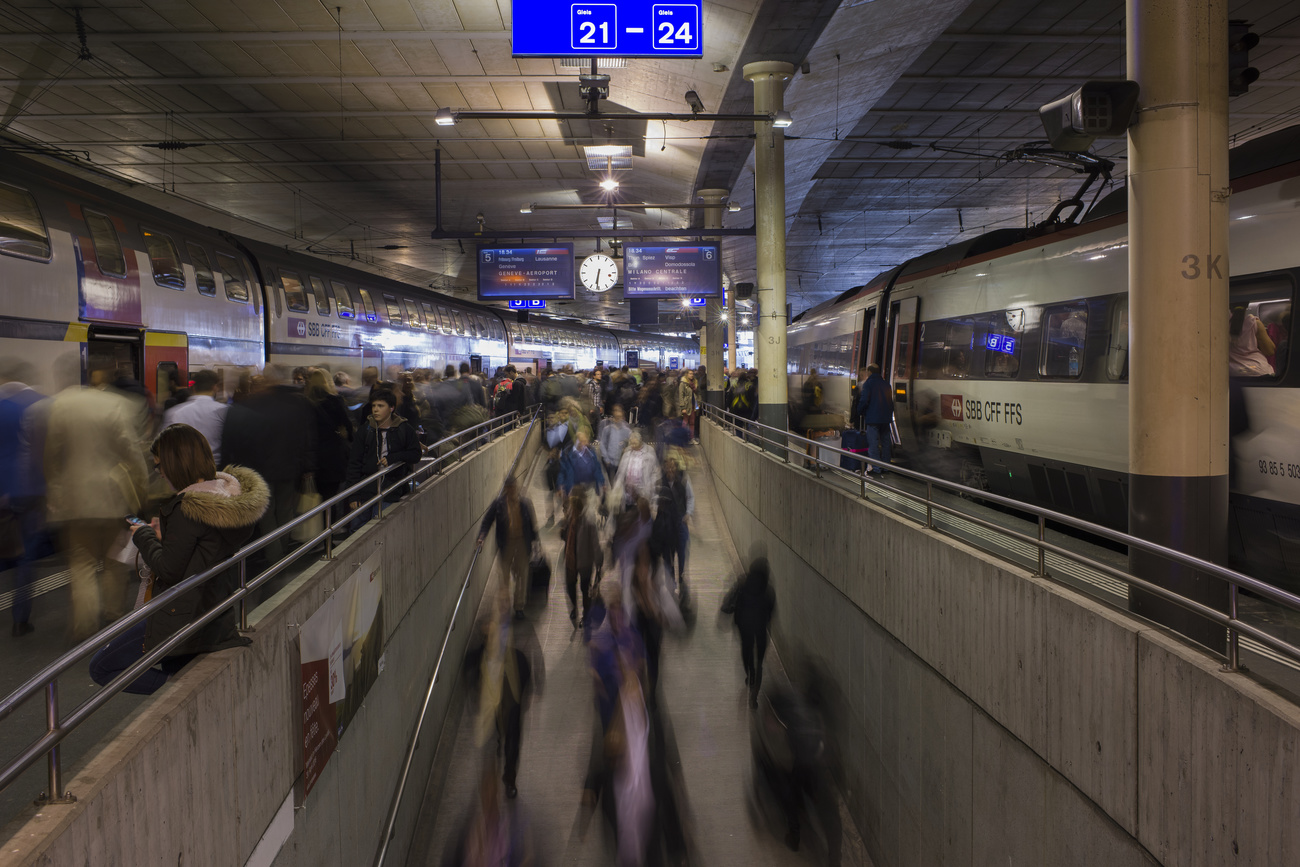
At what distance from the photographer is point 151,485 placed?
6.90 metres

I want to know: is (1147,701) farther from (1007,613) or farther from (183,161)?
(183,161)

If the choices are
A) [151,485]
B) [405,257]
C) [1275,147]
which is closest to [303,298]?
[151,485]

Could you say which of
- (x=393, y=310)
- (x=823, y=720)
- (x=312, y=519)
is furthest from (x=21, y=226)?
(x=393, y=310)

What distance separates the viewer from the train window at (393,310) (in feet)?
70.7

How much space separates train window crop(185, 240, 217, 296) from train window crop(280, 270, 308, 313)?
2.57m

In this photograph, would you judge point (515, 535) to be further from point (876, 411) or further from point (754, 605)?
point (876, 411)

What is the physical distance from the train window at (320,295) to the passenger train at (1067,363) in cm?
1065

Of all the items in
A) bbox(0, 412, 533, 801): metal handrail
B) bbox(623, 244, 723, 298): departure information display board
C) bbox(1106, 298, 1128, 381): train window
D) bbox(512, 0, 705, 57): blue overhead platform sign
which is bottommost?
bbox(0, 412, 533, 801): metal handrail

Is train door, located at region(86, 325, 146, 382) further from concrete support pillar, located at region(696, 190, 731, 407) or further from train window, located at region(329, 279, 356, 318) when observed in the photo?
concrete support pillar, located at region(696, 190, 731, 407)

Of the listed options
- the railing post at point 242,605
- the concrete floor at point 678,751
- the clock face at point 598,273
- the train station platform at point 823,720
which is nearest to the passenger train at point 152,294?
the train station platform at point 823,720

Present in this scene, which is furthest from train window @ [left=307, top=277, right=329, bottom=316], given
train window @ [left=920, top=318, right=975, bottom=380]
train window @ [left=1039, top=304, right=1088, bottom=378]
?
train window @ [left=1039, top=304, right=1088, bottom=378]

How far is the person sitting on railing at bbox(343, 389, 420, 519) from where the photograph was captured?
7.84 meters

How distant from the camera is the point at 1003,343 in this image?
10570 millimetres

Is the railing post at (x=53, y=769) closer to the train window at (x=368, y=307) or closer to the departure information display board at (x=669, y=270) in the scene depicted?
the train window at (x=368, y=307)
